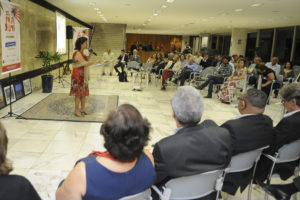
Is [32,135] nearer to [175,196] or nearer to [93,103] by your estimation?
[93,103]

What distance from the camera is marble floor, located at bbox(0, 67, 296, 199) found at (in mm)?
3215

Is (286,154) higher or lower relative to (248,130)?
lower

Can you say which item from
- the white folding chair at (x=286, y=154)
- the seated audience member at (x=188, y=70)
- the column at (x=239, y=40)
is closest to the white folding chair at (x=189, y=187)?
the white folding chair at (x=286, y=154)

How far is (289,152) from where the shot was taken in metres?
2.41

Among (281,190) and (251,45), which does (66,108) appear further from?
(251,45)

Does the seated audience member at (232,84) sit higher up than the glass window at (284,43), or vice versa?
the glass window at (284,43)

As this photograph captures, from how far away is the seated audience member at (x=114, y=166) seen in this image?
1.33 m

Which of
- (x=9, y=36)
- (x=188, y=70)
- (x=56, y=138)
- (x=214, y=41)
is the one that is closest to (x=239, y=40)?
(x=214, y=41)

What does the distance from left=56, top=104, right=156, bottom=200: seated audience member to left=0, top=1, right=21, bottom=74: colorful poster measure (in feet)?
13.8

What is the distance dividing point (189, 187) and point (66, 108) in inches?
201

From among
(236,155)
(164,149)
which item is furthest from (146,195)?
(236,155)

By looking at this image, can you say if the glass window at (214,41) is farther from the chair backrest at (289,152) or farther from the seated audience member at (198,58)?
the chair backrest at (289,152)

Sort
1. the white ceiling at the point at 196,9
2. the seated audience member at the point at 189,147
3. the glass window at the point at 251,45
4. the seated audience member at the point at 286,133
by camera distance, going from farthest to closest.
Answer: the glass window at the point at 251,45 < the white ceiling at the point at 196,9 < the seated audience member at the point at 286,133 < the seated audience member at the point at 189,147

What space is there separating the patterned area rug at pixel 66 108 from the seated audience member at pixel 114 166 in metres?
3.45
